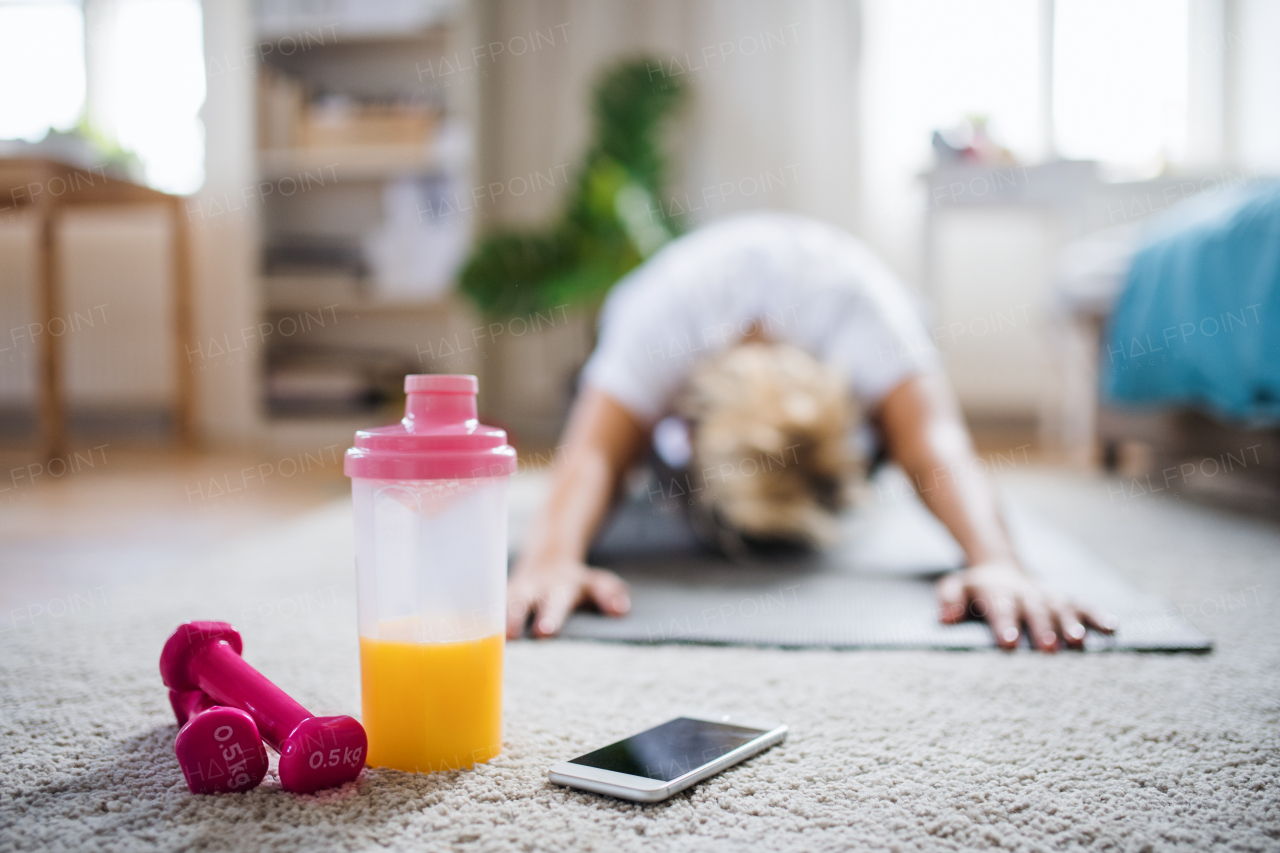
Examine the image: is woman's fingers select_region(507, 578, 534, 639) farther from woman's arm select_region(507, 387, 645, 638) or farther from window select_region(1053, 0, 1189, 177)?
window select_region(1053, 0, 1189, 177)

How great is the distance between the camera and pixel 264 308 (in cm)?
323

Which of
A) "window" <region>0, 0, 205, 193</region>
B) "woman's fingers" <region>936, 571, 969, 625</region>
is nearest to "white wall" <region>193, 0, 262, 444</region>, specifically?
"window" <region>0, 0, 205, 193</region>

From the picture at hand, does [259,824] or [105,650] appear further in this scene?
[105,650]

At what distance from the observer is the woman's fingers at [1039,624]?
926 millimetres

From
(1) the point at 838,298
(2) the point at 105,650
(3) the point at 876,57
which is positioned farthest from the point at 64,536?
(3) the point at 876,57

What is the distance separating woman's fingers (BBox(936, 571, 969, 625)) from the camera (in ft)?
3.34

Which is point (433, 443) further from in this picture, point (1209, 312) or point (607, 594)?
point (1209, 312)

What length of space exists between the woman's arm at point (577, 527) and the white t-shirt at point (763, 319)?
4 centimetres

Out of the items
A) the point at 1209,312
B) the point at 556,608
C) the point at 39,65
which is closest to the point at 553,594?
the point at 556,608

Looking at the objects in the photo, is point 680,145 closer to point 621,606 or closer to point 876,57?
point 876,57

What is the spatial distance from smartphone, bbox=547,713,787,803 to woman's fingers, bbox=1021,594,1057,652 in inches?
14.4

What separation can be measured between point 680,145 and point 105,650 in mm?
3069

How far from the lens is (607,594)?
108cm

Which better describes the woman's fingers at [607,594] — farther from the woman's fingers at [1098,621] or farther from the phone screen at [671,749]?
the woman's fingers at [1098,621]
